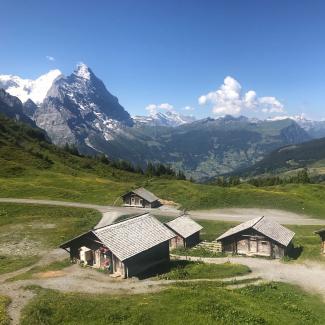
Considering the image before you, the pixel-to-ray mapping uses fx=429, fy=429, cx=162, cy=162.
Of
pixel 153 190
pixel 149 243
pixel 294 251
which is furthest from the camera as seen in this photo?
pixel 153 190

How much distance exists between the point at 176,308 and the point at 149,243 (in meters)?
19.0

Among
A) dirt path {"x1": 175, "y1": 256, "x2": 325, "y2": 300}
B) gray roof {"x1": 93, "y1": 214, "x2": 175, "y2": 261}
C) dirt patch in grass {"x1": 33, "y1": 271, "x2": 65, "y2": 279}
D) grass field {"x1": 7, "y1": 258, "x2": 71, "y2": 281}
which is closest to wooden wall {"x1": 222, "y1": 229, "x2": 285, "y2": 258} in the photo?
dirt path {"x1": 175, "y1": 256, "x2": 325, "y2": 300}

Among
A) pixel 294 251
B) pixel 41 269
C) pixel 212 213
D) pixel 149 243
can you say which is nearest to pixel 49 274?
pixel 41 269

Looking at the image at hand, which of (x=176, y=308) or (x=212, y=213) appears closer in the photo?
(x=176, y=308)

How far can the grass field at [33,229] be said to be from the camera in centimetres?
6541

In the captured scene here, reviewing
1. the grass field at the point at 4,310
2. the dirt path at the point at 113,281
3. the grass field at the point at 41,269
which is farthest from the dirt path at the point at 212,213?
the grass field at the point at 4,310

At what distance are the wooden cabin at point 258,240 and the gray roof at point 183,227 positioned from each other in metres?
6.75

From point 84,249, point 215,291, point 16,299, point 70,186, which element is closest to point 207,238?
point 84,249

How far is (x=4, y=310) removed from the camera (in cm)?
3822

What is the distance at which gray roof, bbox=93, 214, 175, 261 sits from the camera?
53594 mm

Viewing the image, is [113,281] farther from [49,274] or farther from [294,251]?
[294,251]

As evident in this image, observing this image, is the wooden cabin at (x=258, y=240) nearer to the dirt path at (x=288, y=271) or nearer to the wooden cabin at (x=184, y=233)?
the dirt path at (x=288, y=271)

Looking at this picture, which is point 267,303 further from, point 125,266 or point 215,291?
point 125,266

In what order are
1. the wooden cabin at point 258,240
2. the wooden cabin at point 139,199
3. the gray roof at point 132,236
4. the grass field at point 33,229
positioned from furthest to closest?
the wooden cabin at point 139,199, the wooden cabin at point 258,240, the grass field at point 33,229, the gray roof at point 132,236
